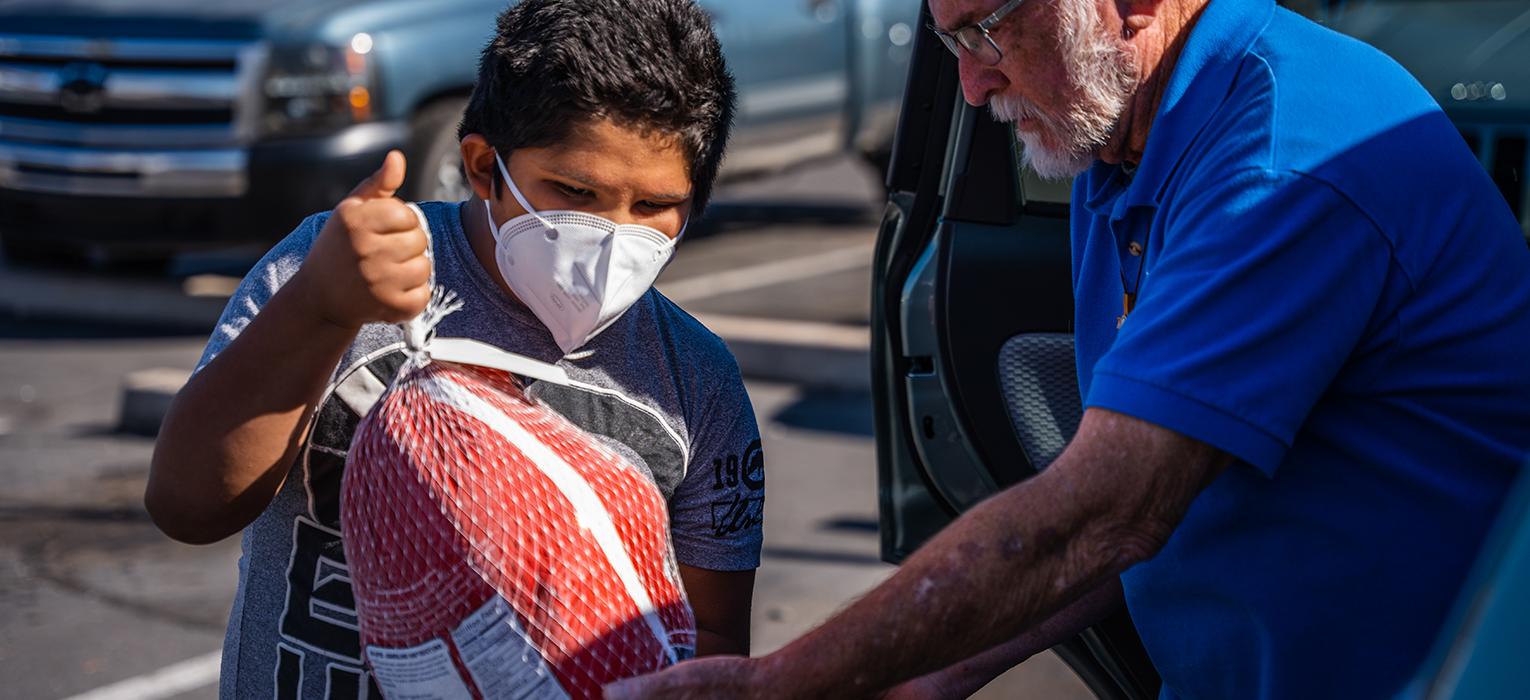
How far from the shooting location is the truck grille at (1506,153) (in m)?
4.20

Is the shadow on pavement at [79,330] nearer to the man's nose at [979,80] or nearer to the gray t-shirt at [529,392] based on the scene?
the gray t-shirt at [529,392]

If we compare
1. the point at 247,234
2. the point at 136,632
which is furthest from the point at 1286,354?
the point at 247,234

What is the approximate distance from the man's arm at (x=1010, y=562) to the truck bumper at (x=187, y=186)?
5.90 meters

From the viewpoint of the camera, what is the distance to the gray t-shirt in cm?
183

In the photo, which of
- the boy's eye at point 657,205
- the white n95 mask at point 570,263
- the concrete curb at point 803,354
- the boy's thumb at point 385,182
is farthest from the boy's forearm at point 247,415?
the concrete curb at point 803,354

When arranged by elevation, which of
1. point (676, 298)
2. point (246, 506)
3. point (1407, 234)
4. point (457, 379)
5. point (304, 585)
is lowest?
point (676, 298)

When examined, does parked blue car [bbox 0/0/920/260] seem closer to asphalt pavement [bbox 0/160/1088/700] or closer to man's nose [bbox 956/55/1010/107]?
asphalt pavement [bbox 0/160/1088/700]

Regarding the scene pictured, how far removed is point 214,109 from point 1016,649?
19.8ft

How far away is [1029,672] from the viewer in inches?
161

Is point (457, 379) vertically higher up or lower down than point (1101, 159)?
lower down

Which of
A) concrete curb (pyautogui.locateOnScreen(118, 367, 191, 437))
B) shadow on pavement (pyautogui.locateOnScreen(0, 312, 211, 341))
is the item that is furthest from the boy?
shadow on pavement (pyautogui.locateOnScreen(0, 312, 211, 341))

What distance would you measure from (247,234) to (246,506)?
5.89 metres

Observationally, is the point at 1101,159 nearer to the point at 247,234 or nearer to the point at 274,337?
the point at 274,337

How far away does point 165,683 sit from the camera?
4.00m
